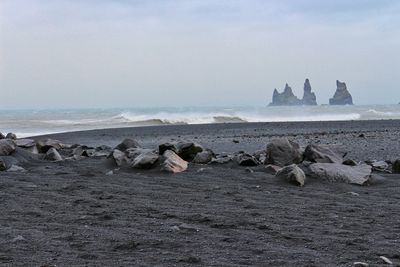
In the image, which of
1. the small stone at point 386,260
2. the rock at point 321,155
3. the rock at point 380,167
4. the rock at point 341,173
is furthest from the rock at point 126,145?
the small stone at point 386,260

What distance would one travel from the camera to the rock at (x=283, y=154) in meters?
8.17

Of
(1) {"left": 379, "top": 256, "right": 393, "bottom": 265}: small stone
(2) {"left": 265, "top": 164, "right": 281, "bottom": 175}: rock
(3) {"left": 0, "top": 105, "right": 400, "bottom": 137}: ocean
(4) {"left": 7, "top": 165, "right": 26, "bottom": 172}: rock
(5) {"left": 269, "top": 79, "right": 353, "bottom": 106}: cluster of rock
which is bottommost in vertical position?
(1) {"left": 379, "top": 256, "right": 393, "bottom": 265}: small stone

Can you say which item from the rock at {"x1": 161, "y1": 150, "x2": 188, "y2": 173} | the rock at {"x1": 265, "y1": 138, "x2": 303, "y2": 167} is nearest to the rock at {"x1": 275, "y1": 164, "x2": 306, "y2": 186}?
the rock at {"x1": 265, "y1": 138, "x2": 303, "y2": 167}

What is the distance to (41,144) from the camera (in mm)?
10859

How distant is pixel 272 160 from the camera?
26.8ft

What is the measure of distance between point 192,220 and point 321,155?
12.7 feet

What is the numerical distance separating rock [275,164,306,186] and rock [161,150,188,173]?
1524 millimetres

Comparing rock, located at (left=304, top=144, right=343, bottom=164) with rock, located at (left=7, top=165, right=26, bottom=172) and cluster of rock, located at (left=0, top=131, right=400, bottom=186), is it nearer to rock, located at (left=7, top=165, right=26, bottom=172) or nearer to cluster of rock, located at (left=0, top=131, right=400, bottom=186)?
cluster of rock, located at (left=0, top=131, right=400, bottom=186)

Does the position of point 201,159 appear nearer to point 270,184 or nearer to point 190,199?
point 270,184

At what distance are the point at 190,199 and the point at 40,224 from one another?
1.77 metres

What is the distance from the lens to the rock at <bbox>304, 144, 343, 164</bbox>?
8000 mm

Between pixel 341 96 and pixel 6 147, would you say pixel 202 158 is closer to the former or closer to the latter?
pixel 6 147

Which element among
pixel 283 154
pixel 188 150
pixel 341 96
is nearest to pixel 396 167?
pixel 283 154

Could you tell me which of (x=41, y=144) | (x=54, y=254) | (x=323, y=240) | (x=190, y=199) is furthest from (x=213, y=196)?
(x=41, y=144)
